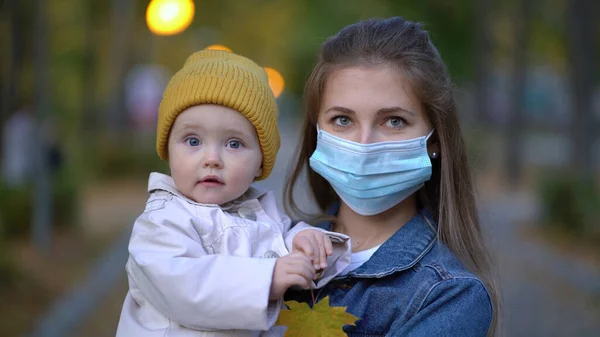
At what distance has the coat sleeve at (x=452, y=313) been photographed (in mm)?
2309

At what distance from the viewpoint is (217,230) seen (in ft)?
8.08

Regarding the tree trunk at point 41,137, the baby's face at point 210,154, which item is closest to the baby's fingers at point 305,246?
the baby's face at point 210,154

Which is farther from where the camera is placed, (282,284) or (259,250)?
(259,250)

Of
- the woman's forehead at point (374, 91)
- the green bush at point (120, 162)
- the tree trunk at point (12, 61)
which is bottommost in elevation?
the green bush at point (120, 162)

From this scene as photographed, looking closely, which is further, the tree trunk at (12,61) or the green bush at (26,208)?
the tree trunk at (12,61)

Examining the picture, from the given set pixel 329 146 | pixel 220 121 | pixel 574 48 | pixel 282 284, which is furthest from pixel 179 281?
pixel 574 48

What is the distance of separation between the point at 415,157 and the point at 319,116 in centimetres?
34

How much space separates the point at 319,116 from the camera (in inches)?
109

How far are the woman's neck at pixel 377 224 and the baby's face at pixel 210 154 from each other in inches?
17.7

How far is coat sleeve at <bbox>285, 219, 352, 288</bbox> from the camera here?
254cm

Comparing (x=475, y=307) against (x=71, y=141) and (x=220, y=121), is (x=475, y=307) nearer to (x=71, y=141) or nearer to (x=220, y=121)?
(x=220, y=121)

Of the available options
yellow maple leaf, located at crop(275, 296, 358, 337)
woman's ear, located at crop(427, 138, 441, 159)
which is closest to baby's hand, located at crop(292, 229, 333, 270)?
yellow maple leaf, located at crop(275, 296, 358, 337)

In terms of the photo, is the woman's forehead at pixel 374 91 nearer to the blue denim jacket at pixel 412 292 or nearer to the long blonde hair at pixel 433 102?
the long blonde hair at pixel 433 102

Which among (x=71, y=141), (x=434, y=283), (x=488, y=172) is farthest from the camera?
(x=488, y=172)
